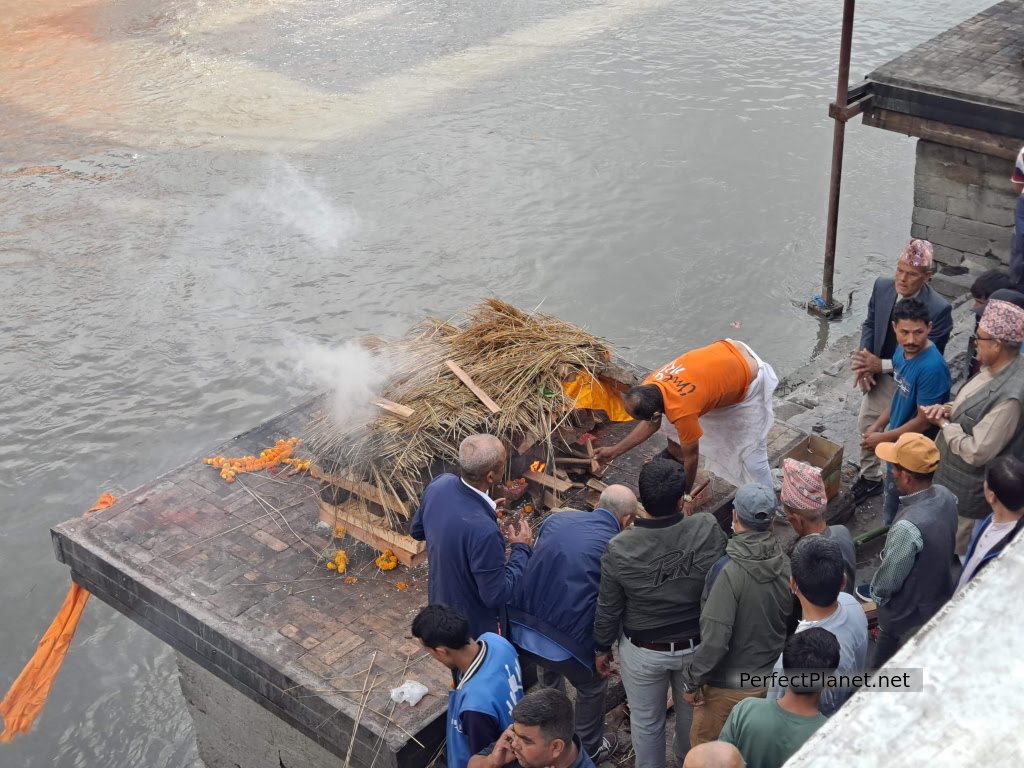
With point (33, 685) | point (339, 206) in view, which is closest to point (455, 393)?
point (33, 685)

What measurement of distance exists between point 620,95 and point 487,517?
515 inches

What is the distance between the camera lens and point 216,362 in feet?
38.0

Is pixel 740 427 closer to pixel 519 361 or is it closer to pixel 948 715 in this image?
pixel 519 361

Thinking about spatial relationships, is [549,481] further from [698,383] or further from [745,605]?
[745,605]

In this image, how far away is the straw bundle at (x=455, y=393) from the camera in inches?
241

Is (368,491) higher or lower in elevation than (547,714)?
lower

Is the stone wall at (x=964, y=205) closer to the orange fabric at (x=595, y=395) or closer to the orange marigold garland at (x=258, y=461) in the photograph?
the orange fabric at (x=595, y=395)

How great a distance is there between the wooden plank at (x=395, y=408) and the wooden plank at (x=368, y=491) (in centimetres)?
45

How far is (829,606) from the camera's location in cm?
420

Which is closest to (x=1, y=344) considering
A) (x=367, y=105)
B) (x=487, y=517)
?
(x=367, y=105)

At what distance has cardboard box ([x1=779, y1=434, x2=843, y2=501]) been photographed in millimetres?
6844

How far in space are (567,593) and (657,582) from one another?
0.45 metres

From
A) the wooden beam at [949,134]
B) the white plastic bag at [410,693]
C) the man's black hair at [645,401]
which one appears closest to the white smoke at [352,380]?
the man's black hair at [645,401]

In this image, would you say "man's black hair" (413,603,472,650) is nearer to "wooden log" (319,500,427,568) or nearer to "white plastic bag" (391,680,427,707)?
"white plastic bag" (391,680,427,707)
